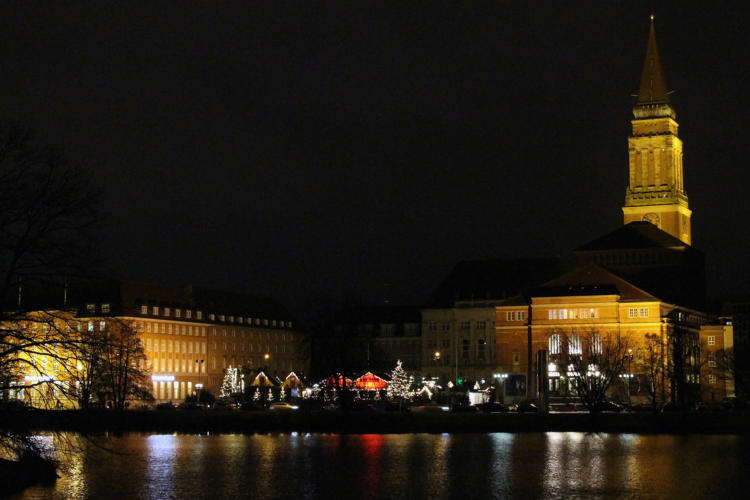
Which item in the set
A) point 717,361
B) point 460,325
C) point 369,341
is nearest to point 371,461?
point 369,341

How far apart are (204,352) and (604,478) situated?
13373cm

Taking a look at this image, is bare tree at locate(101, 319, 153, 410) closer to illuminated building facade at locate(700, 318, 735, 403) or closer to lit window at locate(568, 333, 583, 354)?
lit window at locate(568, 333, 583, 354)

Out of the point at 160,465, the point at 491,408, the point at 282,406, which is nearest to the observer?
the point at 160,465

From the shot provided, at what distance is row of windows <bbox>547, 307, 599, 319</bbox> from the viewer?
14938 cm

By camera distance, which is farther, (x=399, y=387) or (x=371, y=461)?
(x=399, y=387)

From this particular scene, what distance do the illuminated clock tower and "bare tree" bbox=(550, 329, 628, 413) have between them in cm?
4502

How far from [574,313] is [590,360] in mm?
33395

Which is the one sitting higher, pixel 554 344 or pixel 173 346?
pixel 173 346

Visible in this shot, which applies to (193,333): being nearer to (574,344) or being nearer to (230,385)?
(230,385)

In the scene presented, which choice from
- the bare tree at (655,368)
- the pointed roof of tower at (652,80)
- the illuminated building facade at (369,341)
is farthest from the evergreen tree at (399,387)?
the pointed roof of tower at (652,80)

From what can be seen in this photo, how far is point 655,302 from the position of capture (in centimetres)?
14725

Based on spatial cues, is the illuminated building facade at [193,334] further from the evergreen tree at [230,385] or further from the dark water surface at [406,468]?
the dark water surface at [406,468]

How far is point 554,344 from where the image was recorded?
149 metres

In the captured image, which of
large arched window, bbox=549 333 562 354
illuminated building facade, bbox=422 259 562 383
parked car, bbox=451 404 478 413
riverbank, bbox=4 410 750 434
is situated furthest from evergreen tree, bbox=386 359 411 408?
illuminated building facade, bbox=422 259 562 383
